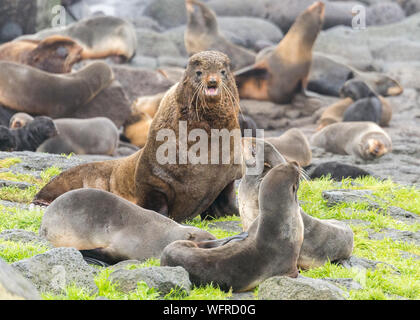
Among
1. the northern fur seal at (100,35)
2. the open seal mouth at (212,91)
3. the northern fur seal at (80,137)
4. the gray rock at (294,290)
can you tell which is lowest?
the northern fur seal at (80,137)

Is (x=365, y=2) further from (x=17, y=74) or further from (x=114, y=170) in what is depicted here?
(x=114, y=170)

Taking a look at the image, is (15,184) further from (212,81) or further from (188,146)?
(212,81)

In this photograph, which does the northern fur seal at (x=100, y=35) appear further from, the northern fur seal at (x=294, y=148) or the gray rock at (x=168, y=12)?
the gray rock at (x=168, y=12)

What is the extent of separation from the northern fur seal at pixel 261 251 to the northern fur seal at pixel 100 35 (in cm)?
1489

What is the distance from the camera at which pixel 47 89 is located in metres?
13.5

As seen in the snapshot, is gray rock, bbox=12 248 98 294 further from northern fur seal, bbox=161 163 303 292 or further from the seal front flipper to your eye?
the seal front flipper

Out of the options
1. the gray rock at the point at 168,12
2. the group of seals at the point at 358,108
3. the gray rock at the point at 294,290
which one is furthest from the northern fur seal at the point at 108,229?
the gray rock at the point at 168,12

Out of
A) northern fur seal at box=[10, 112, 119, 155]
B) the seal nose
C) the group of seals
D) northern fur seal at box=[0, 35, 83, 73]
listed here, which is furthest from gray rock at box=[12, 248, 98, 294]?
northern fur seal at box=[0, 35, 83, 73]

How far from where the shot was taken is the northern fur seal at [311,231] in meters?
5.38

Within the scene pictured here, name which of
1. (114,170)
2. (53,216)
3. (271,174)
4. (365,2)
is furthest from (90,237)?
(365,2)

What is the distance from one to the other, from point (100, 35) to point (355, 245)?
47.0ft

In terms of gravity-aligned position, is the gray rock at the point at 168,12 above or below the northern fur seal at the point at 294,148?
below

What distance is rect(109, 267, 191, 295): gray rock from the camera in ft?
13.6

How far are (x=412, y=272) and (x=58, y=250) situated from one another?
2.75 meters
